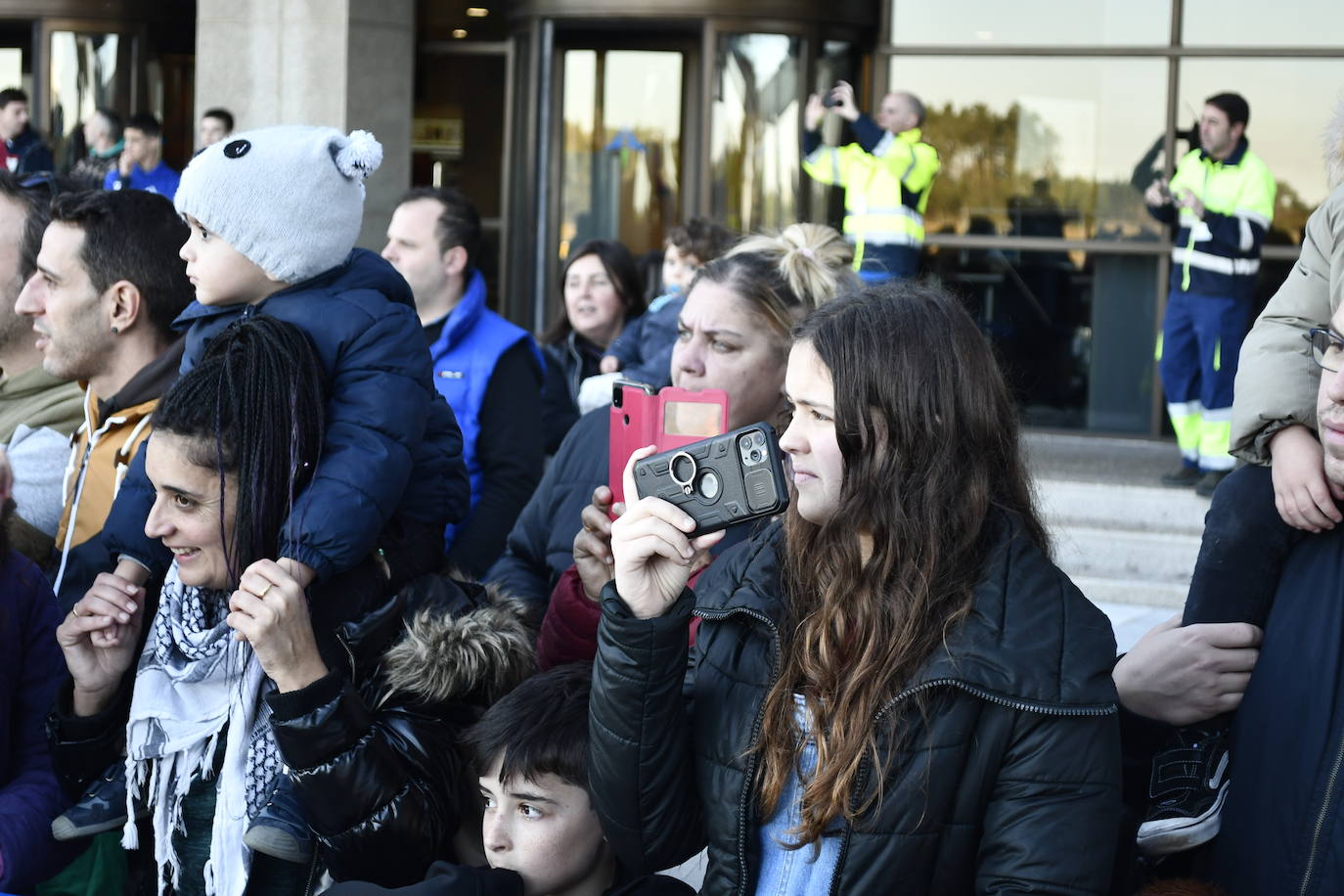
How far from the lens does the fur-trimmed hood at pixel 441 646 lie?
2.88m

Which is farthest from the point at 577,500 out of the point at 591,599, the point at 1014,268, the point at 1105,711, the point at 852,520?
the point at 1014,268

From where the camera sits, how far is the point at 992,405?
229cm

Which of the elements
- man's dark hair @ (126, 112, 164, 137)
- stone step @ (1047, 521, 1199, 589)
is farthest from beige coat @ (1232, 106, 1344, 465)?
man's dark hair @ (126, 112, 164, 137)

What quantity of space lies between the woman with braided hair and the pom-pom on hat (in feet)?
0.66

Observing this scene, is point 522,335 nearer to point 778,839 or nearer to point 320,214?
point 320,214

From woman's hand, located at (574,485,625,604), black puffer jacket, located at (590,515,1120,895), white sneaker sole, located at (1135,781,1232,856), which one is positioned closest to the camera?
black puffer jacket, located at (590,515,1120,895)

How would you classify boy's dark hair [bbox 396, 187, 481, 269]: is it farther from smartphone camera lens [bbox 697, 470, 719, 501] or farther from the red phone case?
smartphone camera lens [bbox 697, 470, 719, 501]

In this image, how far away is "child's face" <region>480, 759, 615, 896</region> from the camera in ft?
8.97

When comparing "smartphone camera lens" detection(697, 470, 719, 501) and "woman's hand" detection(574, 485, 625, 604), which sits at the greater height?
"smartphone camera lens" detection(697, 470, 719, 501)

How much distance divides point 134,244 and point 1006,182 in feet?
25.9

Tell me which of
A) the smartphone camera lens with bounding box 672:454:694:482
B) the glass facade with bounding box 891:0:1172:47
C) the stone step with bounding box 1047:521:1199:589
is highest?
the glass facade with bounding box 891:0:1172:47

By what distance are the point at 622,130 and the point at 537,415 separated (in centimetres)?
609

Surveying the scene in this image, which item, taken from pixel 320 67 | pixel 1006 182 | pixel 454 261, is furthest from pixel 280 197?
pixel 1006 182

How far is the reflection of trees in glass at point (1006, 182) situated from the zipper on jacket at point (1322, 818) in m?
8.48
